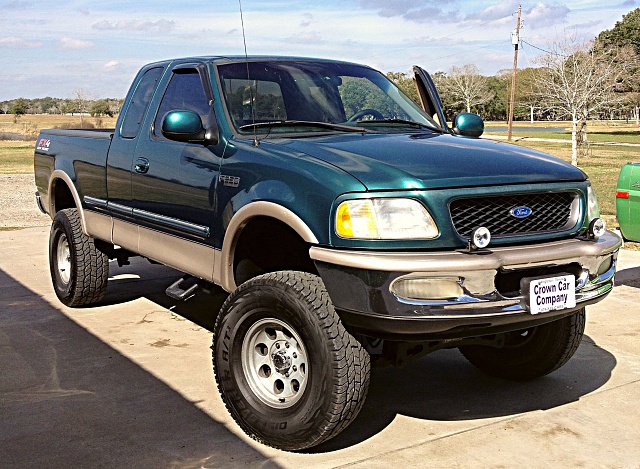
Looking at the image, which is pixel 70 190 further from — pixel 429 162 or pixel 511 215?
pixel 511 215

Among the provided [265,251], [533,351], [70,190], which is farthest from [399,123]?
[70,190]

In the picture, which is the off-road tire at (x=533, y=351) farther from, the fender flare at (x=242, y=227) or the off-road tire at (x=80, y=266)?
the off-road tire at (x=80, y=266)

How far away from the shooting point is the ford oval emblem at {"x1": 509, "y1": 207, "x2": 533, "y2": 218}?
13.2ft

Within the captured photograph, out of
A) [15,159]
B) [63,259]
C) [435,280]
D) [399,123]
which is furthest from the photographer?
[15,159]

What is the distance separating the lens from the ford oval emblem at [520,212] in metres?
4.04

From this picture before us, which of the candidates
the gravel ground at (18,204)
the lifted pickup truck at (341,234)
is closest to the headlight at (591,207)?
the lifted pickup truck at (341,234)

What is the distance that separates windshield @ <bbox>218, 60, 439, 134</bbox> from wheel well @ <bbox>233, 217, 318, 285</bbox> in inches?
25.4

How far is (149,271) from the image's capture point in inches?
347

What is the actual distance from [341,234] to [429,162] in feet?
2.01

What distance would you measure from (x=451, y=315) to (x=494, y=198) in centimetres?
66

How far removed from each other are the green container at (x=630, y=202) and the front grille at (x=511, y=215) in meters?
3.52

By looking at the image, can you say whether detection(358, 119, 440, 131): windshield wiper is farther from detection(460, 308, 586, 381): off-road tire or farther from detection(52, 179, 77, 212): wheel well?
detection(52, 179, 77, 212): wheel well

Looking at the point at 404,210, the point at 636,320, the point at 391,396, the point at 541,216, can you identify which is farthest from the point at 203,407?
the point at 636,320

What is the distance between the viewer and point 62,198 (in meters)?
7.53
